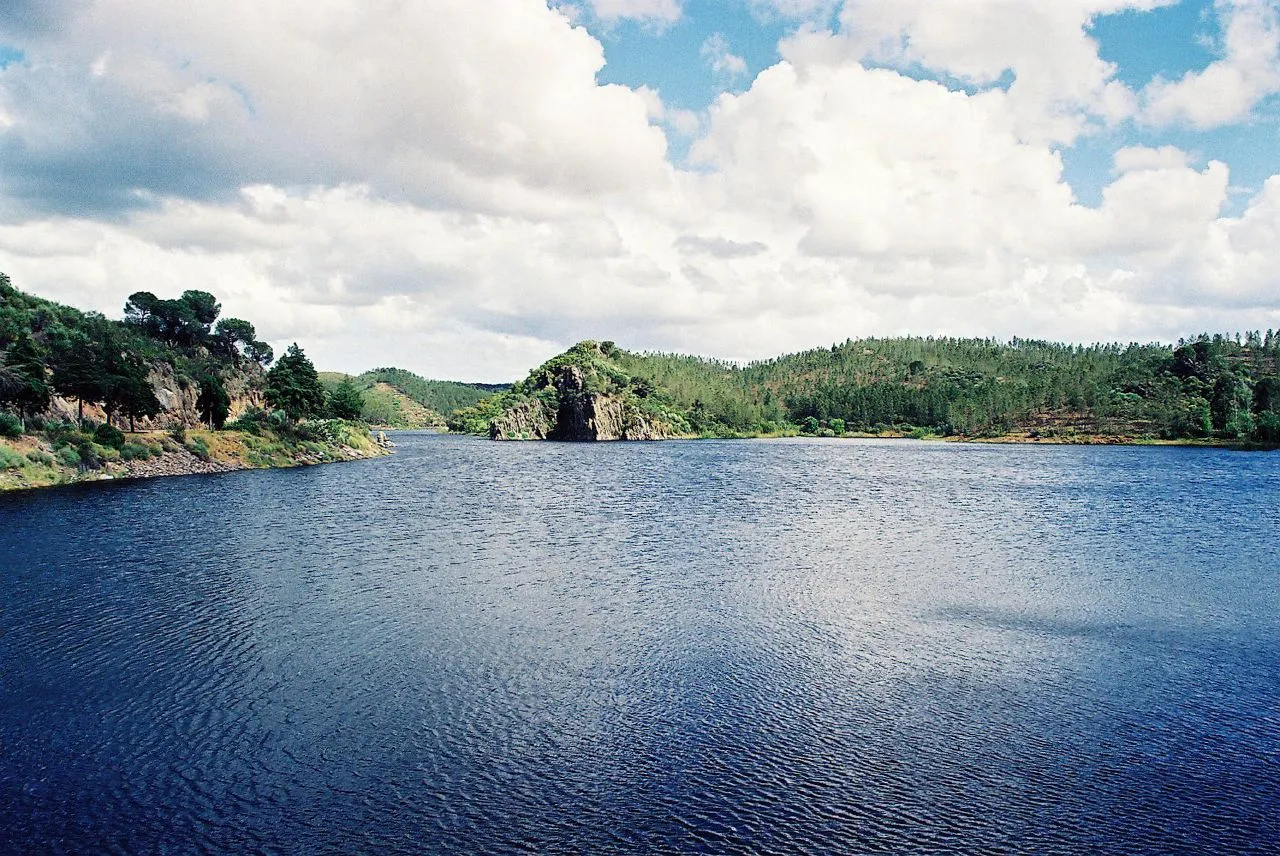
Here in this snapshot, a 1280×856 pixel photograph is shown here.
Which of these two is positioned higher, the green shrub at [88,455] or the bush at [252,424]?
the bush at [252,424]

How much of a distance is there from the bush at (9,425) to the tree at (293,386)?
50.2 m

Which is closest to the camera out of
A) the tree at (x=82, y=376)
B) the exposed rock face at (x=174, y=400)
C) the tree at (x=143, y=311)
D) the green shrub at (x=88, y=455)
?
the green shrub at (x=88, y=455)

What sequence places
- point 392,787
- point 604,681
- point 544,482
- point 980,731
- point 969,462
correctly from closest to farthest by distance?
point 392,787 → point 980,731 → point 604,681 → point 544,482 → point 969,462

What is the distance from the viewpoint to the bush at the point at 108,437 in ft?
288

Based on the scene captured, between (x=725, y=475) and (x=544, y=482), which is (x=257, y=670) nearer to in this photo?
(x=544, y=482)

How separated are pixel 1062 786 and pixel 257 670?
77.4ft

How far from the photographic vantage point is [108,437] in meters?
88.6

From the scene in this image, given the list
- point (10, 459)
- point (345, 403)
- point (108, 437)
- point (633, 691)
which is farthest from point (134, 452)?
point (633, 691)

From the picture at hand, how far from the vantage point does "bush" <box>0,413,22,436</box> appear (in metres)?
77.1

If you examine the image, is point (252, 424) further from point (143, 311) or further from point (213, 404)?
point (143, 311)

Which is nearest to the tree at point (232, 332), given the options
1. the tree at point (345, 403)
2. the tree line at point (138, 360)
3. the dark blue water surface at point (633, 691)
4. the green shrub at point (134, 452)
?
the tree line at point (138, 360)

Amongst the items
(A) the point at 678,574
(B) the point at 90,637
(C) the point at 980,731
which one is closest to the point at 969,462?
(A) the point at 678,574

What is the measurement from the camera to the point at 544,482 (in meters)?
93.3

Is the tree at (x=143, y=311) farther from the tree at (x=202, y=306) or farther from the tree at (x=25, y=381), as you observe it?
the tree at (x=25, y=381)
